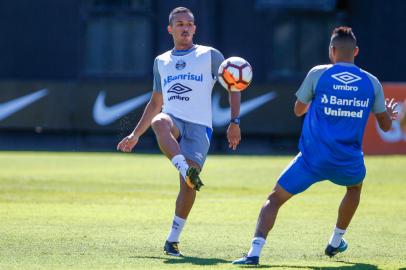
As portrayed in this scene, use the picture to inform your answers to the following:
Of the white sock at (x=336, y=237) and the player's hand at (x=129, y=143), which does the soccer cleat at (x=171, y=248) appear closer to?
the player's hand at (x=129, y=143)

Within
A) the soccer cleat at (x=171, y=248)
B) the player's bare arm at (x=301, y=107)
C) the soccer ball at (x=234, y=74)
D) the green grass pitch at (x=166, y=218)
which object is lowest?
the green grass pitch at (x=166, y=218)

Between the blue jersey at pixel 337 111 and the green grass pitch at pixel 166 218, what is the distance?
93 centimetres

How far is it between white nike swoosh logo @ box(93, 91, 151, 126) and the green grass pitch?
246 inches

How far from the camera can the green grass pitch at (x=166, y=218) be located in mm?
9415

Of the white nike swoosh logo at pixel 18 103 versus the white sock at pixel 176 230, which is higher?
the white sock at pixel 176 230

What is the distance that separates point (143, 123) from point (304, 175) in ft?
6.56

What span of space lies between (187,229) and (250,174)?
8.22 m

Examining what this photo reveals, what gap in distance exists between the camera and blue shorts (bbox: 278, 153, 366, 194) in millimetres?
8992

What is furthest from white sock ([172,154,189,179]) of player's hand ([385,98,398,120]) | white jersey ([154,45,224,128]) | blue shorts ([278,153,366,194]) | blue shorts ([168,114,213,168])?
player's hand ([385,98,398,120])

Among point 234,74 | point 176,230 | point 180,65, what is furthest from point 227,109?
point 234,74

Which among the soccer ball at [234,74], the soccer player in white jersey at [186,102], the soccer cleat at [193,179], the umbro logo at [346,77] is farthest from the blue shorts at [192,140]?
the umbro logo at [346,77]

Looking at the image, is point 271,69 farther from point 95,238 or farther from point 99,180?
point 95,238

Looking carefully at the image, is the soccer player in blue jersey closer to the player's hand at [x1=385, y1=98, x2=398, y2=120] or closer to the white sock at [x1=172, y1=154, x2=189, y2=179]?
the player's hand at [x1=385, y1=98, x2=398, y2=120]

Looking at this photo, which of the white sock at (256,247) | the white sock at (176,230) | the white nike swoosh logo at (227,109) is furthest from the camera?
the white nike swoosh logo at (227,109)
